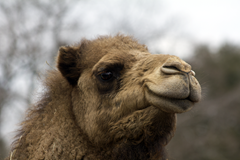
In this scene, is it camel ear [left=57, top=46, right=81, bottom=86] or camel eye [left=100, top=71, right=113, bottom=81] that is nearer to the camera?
camel eye [left=100, top=71, right=113, bottom=81]

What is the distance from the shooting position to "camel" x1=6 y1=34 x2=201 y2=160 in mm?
2825

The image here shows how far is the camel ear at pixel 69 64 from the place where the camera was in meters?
3.97

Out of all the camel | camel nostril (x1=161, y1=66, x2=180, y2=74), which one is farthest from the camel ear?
camel nostril (x1=161, y1=66, x2=180, y2=74)

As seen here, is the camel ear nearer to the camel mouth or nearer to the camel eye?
the camel eye

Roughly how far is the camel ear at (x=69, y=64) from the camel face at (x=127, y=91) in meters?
0.02

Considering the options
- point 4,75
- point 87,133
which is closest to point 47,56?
point 4,75

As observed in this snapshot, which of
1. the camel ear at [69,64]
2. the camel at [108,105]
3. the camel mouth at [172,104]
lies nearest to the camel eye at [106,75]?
the camel at [108,105]

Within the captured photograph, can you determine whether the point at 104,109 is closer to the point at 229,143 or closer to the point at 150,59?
the point at 150,59

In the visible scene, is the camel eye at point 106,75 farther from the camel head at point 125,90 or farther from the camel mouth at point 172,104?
the camel mouth at point 172,104

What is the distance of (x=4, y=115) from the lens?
41.1ft

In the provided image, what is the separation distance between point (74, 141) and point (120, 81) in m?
1.08

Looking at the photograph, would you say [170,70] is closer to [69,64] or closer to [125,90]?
[125,90]

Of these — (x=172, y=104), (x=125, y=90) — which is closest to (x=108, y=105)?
(x=125, y=90)

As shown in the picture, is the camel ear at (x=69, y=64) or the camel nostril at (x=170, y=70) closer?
the camel nostril at (x=170, y=70)
